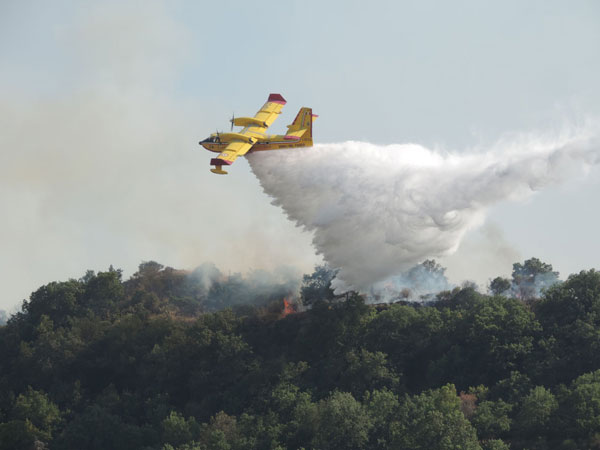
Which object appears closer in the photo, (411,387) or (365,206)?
(365,206)

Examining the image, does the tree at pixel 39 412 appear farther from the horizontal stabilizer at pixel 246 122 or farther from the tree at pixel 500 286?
the tree at pixel 500 286

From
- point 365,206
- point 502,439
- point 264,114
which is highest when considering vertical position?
point 264,114

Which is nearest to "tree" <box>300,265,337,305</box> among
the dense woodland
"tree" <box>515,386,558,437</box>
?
the dense woodland

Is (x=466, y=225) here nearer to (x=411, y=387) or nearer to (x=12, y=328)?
(x=411, y=387)

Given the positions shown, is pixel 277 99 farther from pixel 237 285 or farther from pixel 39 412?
pixel 237 285

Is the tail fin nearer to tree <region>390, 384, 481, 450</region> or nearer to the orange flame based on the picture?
tree <region>390, 384, 481, 450</region>

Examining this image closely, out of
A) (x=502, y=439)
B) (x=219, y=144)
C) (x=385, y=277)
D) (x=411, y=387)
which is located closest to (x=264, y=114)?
(x=219, y=144)

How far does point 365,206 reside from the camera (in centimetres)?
8675

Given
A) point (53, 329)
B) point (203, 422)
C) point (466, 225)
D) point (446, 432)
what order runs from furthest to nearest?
point (53, 329) → point (203, 422) → point (466, 225) → point (446, 432)

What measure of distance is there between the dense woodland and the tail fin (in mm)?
15529

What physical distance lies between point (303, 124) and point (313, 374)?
19.5 m

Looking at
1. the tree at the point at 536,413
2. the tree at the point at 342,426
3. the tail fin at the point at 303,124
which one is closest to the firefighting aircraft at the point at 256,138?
the tail fin at the point at 303,124

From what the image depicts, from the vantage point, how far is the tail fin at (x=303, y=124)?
8850 centimetres

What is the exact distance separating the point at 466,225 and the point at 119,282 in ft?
139
